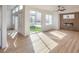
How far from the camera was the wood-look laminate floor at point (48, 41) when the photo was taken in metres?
1.37

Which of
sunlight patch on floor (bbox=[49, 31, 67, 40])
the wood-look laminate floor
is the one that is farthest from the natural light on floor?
sunlight patch on floor (bbox=[49, 31, 67, 40])

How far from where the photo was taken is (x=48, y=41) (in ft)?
5.89

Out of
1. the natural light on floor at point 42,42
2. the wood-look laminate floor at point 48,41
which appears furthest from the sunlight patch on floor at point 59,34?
the natural light on floor at point 42,42

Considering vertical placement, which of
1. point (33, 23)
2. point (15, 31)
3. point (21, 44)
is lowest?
point (21, 44)

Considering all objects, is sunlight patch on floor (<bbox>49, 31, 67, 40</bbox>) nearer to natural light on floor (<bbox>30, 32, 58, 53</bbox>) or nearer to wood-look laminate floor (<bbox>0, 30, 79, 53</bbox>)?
wood-look laminate floor (<bbox>0, 30, 79, 53</bbox>)

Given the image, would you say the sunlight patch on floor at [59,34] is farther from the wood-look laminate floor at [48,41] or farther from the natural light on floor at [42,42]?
the natural light on floor at [42,42]

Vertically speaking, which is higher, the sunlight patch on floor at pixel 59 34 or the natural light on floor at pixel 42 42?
the sunlight patch on floor at pixel 59 34
